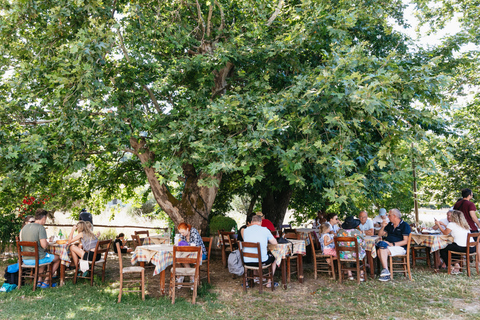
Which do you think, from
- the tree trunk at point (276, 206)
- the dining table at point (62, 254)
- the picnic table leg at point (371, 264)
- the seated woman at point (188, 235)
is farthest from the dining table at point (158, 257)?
the tree trunk at point (276, 206)

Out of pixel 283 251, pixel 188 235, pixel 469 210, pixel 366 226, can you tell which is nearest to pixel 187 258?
pixel 188 235

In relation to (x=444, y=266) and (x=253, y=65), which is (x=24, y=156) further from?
(x=444, y=266)

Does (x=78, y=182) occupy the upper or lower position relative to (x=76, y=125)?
lower

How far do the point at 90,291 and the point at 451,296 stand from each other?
22.0ft

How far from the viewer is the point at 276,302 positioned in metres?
6.11

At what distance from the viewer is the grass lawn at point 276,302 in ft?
17.5

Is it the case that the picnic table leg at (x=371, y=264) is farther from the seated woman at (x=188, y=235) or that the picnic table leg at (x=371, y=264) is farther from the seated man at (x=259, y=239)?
the seated woman at (x=188, y=235)

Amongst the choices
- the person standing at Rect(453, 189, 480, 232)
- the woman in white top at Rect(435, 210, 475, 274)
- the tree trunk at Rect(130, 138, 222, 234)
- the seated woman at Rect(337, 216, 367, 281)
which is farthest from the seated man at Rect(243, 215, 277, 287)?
the person standing at Rect(453, 189, 480, 232)

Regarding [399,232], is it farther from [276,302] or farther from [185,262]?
[185,262]

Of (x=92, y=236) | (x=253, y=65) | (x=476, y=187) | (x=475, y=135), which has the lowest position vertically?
(x=92, y=236)

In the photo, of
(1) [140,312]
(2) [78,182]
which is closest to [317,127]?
(1) [140,312]

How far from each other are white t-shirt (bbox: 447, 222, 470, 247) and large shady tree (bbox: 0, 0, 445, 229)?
206 centimetres

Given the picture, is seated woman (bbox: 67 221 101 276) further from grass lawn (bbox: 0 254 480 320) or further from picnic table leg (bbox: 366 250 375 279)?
picnic table leg (bbox: 366 250 375 279)

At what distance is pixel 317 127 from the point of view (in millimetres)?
6539
